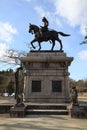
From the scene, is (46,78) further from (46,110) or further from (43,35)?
(46,110)

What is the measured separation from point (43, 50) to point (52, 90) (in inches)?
151

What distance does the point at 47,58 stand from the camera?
22.4 metres

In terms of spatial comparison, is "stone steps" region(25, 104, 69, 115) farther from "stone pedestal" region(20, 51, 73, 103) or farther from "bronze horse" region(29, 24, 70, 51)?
"bronze horse" region(29, 24, 70, 51)

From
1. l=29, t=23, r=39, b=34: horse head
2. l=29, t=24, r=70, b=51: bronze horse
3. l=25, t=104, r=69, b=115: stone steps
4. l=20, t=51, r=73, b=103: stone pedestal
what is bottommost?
l=25, t=104, r=69, b=115: stone steps

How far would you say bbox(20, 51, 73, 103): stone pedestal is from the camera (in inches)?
867

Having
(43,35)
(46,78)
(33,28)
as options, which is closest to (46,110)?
(46,78)

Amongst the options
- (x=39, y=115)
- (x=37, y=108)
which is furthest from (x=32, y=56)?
(x=39, y=115)

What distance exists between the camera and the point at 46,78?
73.3ft

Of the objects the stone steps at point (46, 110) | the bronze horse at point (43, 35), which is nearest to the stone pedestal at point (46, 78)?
the bronze horse at point (43, 35)

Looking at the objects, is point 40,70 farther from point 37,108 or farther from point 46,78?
point 37,108

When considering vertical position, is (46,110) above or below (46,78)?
below

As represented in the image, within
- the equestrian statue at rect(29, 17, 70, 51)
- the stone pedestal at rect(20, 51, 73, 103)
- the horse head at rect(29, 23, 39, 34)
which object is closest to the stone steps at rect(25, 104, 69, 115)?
the stone pedestal at rect(20, 51, 73, 103)

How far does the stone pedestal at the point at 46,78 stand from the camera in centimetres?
2203

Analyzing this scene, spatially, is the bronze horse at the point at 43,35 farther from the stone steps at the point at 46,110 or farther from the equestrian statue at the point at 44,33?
the stone steps at the point at 46,110
